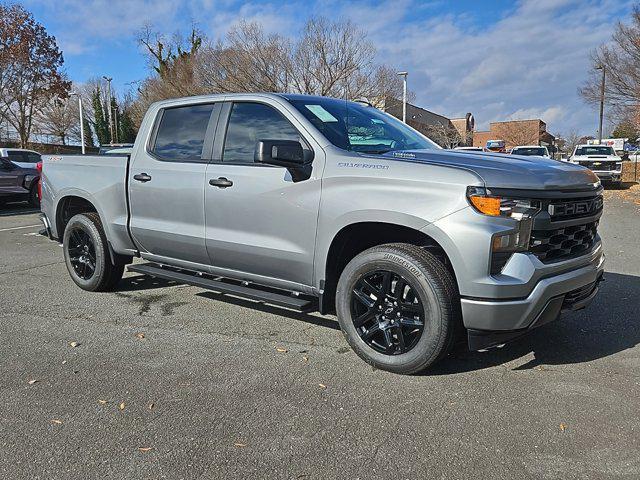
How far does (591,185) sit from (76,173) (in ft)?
15.6

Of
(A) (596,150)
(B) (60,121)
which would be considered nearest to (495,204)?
(A) (596,150)

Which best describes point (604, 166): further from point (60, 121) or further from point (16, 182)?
point (60, 121)

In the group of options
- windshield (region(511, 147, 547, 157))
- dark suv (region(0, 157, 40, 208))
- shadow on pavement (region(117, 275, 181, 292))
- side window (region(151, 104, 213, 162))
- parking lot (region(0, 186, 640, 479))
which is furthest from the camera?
windshield (region(511, 147, 547, 157))

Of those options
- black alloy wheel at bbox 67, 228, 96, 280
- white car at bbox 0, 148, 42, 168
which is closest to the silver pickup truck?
black alloy wheel at bbox 67, 228, 96, 280

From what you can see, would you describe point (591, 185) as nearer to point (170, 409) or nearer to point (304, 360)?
point (304, 360)

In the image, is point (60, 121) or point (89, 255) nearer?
point (89, 255)

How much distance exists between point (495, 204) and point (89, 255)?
429 centimetres

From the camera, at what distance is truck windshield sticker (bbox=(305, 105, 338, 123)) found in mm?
4086

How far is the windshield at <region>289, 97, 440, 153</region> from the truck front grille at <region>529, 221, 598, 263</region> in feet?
4.40

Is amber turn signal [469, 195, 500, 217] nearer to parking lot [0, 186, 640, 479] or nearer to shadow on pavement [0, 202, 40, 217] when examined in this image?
parking lot [0, 186, 640, 479]

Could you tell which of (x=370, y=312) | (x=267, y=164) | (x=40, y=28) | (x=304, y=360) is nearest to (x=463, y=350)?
(x=370, y=312)

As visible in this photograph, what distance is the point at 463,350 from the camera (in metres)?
4.03

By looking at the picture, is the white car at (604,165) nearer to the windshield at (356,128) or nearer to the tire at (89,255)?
the windshield at (356,128)

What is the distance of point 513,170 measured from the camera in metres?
3.23
